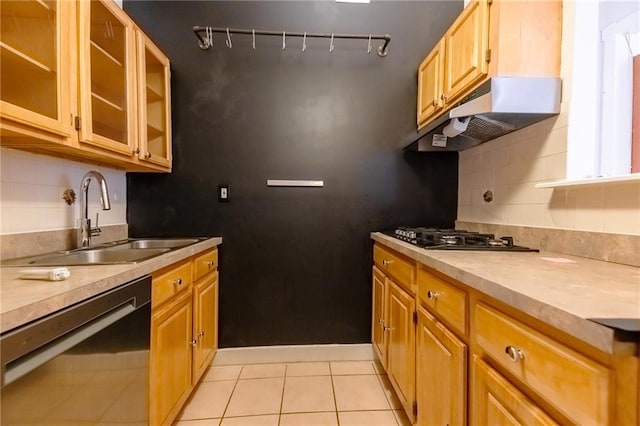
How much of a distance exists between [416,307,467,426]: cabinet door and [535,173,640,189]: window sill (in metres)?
0.80

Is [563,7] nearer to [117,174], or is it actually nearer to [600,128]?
[600,128]

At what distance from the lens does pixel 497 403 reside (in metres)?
0.80

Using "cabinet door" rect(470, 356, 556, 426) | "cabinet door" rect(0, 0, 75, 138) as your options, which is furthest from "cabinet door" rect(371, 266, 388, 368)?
"cabinet door" rect(0, 0, 75, 138)

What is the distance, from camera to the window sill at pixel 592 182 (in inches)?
42.2

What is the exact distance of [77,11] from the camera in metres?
1.27

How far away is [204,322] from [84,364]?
→ 1041mm

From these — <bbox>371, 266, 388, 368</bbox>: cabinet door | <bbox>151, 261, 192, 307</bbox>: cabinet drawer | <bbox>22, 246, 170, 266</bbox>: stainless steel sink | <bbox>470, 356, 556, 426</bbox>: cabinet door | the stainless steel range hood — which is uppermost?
the stainless steel range hood

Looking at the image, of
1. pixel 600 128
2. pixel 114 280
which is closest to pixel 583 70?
pixel 600 128

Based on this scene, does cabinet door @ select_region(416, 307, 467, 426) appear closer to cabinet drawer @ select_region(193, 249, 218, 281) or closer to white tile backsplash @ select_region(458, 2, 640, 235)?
white tile backsplash @ select_region(458, 2, 640, 235)

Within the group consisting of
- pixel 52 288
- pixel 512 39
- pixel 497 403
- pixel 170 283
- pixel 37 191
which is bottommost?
pixel 497 403

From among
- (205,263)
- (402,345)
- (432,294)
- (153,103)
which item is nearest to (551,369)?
(432,294)

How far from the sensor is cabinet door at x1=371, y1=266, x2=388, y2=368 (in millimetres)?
1924

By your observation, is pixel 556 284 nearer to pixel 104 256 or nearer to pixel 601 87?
pixel 601 87

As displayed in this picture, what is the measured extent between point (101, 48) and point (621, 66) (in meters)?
2.34
